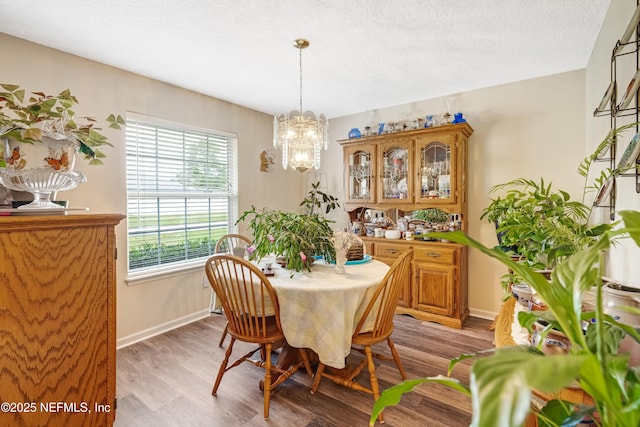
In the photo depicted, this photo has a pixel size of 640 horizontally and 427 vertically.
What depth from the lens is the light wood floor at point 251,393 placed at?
1.80m

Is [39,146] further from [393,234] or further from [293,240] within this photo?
[393,234]

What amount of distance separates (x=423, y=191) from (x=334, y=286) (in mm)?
1993

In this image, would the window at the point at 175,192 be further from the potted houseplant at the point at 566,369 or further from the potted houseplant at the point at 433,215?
the potted houseplant at the point at 566,369

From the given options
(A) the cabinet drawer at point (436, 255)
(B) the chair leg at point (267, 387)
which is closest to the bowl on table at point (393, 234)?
(A) the cabinet drawer at point (436, 255)

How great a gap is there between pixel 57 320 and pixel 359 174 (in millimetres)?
3318

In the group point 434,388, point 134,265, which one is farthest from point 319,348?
point 134,265

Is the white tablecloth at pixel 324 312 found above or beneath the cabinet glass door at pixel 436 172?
beneath

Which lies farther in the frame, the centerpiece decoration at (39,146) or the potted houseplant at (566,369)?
the centerpiece decoration at (39,146)

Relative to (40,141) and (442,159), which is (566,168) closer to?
(442,159)

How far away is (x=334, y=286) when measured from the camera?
1.84 metres

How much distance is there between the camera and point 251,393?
6.71ft

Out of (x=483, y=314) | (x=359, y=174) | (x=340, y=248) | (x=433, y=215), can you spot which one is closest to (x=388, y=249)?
(x=433, y=215)

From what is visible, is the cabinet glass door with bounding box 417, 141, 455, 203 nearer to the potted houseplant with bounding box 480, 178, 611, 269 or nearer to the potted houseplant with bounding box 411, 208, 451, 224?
the potted houseplant with bounding box 411, 208, 451, 224

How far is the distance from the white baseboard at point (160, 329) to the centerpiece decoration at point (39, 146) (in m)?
2.12
